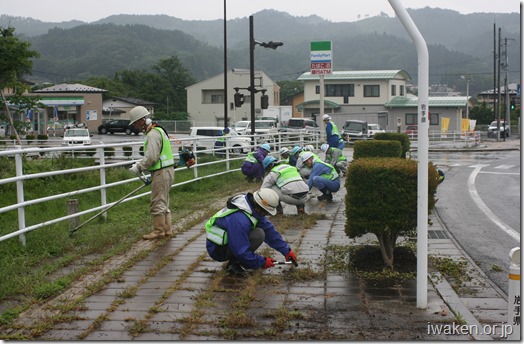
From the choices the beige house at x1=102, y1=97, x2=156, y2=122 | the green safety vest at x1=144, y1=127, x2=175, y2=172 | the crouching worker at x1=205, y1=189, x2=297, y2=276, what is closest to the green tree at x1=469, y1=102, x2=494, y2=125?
the beige house at x1=102, y1=97, x2=156, y2=122

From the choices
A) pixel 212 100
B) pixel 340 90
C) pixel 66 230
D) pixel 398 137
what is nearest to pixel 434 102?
pixel 340 90

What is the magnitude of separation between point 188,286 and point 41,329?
1.81 metres

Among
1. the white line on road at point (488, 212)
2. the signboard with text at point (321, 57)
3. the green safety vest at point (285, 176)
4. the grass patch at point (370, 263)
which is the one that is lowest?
the white line on road at point (488, 212)

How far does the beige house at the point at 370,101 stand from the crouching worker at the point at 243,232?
55.6 meters

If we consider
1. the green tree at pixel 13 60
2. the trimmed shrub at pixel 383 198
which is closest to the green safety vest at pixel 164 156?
the trimmed shrub at pixel 383 198

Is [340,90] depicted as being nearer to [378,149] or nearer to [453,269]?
[378,149]

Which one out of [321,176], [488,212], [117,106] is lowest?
[488,212]

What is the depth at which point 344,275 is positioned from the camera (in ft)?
24.6

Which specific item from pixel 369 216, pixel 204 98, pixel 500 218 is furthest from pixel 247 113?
pixel 369 216

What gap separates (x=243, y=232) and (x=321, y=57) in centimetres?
2033

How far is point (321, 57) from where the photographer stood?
26734mm

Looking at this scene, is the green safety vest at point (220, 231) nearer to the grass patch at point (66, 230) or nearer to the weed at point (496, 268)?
the grass patch at point (66, 230)

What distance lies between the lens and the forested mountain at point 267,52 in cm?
10294

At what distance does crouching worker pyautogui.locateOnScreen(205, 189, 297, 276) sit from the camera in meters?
7.22
